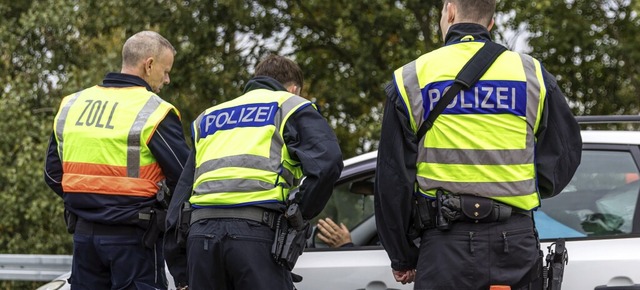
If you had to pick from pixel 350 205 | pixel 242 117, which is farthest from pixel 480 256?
pixel 350 205

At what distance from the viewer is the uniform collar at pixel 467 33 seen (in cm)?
369

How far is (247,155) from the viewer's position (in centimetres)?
410

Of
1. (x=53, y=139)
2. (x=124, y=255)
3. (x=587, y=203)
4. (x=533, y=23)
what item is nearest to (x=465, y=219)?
(x=587, y=203)

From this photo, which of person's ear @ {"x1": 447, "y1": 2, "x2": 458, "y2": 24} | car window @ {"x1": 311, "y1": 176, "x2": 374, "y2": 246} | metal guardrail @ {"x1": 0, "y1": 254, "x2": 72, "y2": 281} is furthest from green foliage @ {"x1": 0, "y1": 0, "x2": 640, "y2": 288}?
person's ear @ {"x1": 447, "y1": 2, "x2": 458, "y2": 24}

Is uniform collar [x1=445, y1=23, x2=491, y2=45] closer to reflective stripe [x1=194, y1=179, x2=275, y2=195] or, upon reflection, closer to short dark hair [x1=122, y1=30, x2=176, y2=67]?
reflective stripe [x1=194, y1=179, x2=275, y2=195]

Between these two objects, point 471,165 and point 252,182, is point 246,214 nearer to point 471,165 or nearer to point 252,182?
point 252,182

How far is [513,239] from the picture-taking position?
354 cm

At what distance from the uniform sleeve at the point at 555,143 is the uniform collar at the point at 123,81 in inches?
80.6

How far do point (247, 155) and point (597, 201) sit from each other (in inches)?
68.5

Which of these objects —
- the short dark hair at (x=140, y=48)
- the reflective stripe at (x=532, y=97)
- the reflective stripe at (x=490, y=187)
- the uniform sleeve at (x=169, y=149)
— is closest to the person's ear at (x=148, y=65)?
the short dark hair at (x=140, y=48)

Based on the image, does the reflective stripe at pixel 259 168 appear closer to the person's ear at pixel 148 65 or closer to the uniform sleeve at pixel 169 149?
the uniform sleeve at pixel 169 149

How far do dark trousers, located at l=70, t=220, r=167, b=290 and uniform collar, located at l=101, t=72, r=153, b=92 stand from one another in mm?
677

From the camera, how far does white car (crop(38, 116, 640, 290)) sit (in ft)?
14.2

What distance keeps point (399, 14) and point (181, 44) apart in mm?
2759
